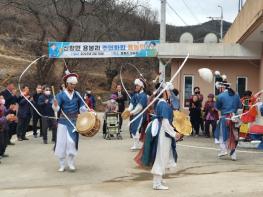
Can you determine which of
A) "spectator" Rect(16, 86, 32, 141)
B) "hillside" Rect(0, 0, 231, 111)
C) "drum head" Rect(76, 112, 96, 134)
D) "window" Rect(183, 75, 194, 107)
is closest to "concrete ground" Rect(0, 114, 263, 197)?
"drum head" Rect(76, 112, 96, 134)

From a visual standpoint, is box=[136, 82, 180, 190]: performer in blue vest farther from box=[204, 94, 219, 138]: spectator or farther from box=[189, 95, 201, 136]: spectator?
box=[189, 95, 201, 136]: spectator

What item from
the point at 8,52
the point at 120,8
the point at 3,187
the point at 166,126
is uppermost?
the point at 120,8

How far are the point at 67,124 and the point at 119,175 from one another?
1.53 m

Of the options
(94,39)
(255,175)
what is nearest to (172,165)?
(255,175)

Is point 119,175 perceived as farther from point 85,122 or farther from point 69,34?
point 69,34

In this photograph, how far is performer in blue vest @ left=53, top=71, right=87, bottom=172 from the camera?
1138 cm

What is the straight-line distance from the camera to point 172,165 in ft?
31.7

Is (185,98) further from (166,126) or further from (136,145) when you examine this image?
(166,126)

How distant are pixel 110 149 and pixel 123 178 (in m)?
4.30

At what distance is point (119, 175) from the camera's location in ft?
35.7

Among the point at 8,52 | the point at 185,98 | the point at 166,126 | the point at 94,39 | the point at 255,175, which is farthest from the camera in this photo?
the point at 8,52

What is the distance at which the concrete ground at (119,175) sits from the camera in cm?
916

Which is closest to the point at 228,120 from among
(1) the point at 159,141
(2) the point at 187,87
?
(1) the point at 159,141

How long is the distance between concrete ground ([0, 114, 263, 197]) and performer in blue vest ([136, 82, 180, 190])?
0.36 metres
